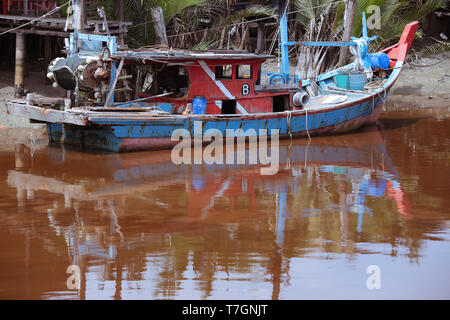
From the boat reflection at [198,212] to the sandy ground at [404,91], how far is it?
2308 millimetres

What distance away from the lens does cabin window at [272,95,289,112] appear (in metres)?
15.8

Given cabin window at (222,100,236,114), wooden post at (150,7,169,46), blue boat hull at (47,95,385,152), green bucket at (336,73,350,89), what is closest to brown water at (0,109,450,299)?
blue boat hull at (47,95,385,152)

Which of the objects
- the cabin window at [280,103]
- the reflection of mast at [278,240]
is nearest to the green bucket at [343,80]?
the cabin window at [280,103]

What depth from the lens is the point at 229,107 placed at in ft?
48.9

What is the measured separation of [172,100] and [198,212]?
5111 millimetres

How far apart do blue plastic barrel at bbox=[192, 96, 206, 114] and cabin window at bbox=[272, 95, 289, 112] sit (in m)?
2.22

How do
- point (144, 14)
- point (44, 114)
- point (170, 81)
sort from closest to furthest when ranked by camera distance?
point (44, 114)
point (170, 81)
point (144, 14)

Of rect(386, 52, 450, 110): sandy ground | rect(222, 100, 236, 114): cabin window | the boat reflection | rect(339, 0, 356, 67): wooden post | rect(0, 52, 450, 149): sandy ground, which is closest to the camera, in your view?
the boat reflection

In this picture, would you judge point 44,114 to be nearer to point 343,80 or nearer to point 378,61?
point 343,80

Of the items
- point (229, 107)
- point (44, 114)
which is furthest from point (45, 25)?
point (229, 107)

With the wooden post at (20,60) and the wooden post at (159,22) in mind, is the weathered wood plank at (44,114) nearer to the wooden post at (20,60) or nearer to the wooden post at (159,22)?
the wooden post at (20,60)

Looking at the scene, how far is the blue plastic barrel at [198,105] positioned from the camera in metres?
14.1

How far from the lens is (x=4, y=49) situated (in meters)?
20.9

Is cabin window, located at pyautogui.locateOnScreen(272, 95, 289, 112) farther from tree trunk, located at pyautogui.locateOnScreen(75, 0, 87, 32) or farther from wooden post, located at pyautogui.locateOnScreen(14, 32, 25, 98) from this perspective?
wooden post, located at pyautogui.locateOnScreen(14, 32, 25, 98)
